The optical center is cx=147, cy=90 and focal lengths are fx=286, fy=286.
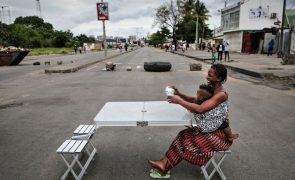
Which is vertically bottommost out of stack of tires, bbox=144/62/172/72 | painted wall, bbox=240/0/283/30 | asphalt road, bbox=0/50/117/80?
asphalt road, bbox=0/50/117/80

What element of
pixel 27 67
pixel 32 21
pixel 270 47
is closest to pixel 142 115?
pixel 27 67

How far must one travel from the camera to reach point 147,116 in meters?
3.65

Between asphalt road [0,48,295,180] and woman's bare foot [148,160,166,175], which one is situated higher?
woman's bare foot [148,160,166,175]

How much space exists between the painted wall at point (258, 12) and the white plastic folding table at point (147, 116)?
131 ft

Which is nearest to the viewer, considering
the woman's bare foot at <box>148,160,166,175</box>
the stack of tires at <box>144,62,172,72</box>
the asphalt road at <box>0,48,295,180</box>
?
the woman's bare foot at <box>148,160,166,175</box>

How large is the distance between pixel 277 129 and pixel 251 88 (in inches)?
213

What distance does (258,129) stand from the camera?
5.71 m

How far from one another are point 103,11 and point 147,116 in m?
33.4

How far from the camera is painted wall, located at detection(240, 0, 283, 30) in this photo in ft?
132

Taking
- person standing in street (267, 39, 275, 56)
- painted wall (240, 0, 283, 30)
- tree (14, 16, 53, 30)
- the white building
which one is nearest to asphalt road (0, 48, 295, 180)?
person standing in street (267, 39, 275, 56)

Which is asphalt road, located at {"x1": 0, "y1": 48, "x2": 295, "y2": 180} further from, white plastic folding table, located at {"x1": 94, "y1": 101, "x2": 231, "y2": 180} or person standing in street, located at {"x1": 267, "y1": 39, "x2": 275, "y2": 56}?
person standing in street, located at {"x1": 267, "y1": 39, "x2": 275, "y2": 56}

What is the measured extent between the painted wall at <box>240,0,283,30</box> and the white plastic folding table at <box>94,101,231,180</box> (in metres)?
39.9

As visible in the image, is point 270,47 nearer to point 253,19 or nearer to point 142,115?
point 253,19

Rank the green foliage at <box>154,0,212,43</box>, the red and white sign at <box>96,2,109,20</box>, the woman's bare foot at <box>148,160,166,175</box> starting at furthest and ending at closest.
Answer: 1. the green foliage at <box>154,0,212,43</box>
2. the red and white sign at <box>96,2,109,20</box>
3. the woman's bare foot at <box>148,160,166,175</box>
